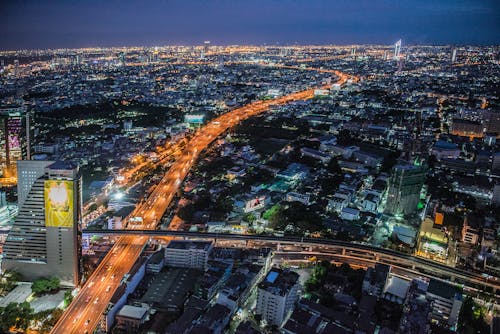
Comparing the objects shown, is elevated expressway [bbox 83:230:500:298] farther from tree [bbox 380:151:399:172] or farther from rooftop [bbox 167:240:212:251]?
tree [bbox 380:151:399:172]

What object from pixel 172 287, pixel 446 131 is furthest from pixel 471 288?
pixel 446 131

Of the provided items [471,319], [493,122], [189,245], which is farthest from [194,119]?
[471,319]

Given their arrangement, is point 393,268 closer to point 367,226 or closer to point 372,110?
point 367,226

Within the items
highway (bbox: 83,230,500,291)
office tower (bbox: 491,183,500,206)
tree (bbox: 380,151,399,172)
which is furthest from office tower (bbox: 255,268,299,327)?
tree (bbox: 380,151,399,172)

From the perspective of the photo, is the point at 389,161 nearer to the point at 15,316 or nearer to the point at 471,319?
the point at 471,319

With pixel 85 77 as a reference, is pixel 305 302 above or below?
below
